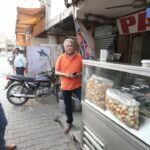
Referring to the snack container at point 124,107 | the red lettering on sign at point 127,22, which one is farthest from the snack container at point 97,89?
the red lettering on sign at point 127,22

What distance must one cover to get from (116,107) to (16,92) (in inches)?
172

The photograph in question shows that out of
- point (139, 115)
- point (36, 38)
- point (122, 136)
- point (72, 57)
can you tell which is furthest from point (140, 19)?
point (36, 38)

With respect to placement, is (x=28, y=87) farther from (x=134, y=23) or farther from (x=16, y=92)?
(x=134, y=23)

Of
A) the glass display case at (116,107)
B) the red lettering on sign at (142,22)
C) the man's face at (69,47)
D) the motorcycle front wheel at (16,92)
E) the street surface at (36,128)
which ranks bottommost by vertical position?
the street surface at (36,128)

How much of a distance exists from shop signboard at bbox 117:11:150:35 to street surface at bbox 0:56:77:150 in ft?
8.07

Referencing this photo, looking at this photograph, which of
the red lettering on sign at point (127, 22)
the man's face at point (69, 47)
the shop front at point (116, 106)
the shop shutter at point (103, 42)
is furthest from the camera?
the shop shutter at point (103, 42)

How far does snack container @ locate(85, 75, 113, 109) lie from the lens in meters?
2.46

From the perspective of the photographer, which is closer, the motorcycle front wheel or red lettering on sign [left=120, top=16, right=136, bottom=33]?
red lettering on sign [left=120, top=16, right=136, bottom=33]

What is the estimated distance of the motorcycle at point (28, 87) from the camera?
5795 millimetres

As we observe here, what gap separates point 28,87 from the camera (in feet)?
19.5

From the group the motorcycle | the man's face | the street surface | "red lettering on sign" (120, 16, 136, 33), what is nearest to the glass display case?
the man's face

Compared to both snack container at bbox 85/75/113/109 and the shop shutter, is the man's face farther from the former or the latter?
the shop shutter

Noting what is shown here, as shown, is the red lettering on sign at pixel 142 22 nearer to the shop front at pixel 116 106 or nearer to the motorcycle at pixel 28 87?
the shop front at pixel 116 106

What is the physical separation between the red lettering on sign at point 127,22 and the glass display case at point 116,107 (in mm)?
1558
